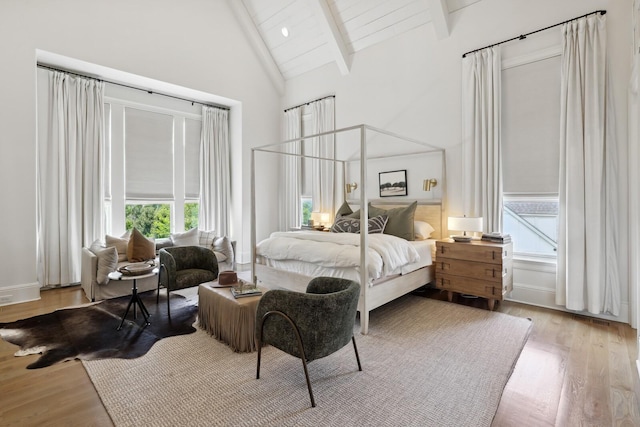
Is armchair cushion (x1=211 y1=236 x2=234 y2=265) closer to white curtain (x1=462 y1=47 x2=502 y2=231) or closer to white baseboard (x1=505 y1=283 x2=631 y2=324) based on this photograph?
white curtain (x1=462 y1=47 x2=502 y2=231)

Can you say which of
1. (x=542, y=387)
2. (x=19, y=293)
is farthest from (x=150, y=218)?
(x=542, y=387)

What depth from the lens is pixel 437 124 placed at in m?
4.66

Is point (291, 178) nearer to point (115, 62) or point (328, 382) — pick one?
point (115, 62)

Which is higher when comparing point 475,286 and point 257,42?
point 257,42

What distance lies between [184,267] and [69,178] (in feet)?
7.93

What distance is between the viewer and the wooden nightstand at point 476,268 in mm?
3510

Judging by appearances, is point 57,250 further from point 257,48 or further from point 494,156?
point 494,156

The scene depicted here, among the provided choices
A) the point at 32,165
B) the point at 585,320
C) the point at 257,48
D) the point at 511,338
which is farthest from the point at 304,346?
the point at 257,48

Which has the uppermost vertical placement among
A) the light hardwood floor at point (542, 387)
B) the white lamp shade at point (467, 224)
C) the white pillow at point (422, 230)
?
the white lamp shade at point (467, 224)

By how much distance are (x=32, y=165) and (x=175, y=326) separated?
293 centimetres

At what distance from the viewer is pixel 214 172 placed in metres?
6.32

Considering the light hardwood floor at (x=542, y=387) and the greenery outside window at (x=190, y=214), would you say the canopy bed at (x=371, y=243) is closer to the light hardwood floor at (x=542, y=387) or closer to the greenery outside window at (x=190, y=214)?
the light hardwood floor at (x=542, y=387)

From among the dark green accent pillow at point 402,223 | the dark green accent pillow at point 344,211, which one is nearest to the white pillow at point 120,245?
the dark green accent pillow at point 344,211

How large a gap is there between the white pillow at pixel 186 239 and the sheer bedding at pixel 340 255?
1734 millimetres
